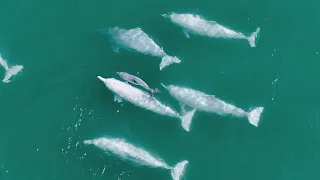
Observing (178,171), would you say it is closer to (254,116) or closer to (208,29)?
(254,116)

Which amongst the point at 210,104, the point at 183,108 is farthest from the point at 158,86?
the point at 210,104

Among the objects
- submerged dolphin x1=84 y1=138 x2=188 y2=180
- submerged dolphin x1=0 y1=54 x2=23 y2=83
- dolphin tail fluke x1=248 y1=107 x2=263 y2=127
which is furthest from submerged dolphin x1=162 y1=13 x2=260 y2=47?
submerged dolphin x1=0 y1=54 x2=23 y2=83

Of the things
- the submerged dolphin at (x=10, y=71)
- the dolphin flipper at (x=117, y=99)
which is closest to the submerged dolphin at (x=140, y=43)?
the dolphin flipper at (x=117, y=99)

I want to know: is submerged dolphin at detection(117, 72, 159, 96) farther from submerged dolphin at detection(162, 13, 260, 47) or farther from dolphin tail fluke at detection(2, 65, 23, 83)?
dolphin tail fluke at detection(2, 65, 23, 83)

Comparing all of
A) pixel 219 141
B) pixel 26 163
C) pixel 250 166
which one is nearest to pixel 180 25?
pixel 219 141

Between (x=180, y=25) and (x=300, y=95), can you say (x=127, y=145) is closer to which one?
(x=180, y=25)

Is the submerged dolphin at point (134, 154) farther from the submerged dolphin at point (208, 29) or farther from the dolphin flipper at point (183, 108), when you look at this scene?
the submerged dolphin at point (208, 29)
